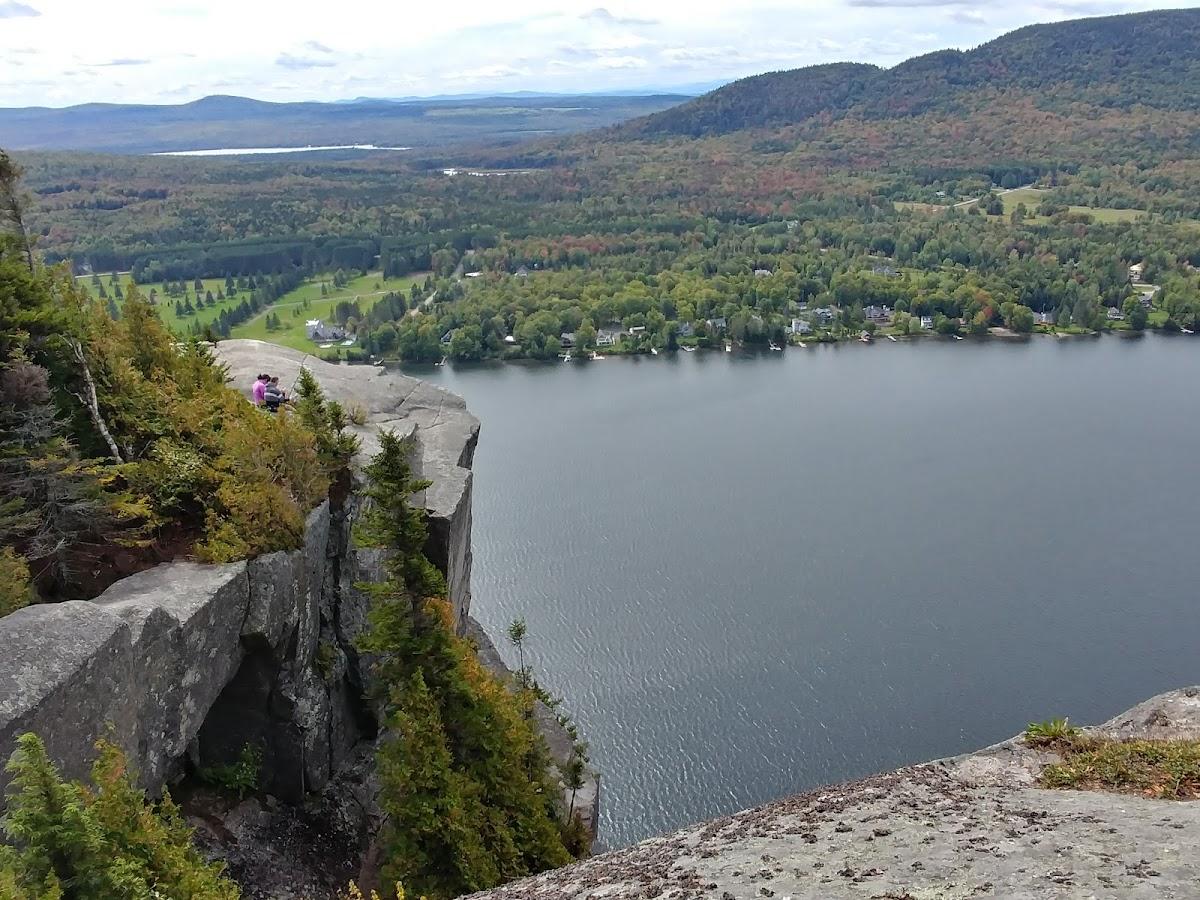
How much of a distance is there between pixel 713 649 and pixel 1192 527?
21.1 metres

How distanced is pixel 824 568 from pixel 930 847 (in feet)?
91.2

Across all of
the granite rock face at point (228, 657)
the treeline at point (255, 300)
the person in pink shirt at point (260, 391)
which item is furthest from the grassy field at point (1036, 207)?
the granite rock face at point (228, 657)

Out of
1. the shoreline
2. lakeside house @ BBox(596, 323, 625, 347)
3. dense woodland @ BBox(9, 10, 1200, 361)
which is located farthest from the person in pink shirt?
lakeside house @ BBox(596, 323, 625, 347)

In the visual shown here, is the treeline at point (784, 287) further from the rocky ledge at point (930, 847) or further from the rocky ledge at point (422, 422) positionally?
the rocky ledge at point (930, 847)

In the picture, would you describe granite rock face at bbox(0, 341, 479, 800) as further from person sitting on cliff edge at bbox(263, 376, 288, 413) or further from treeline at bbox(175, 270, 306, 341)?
treeline at bbox(175, 270, 306, 341)

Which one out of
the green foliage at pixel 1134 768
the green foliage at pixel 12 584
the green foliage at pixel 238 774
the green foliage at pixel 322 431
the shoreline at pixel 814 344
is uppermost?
the green foliage at pixel 322 431

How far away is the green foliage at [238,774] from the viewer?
1156 cm

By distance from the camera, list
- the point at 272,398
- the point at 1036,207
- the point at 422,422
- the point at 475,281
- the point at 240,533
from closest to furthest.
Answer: the point at 240,533 < the point at 272,398 < the point at 422,422 < the point at 475,281 < the point at 1036,207

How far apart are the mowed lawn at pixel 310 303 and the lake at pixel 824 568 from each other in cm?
2113

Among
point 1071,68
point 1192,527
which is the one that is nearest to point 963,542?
point 1192,527

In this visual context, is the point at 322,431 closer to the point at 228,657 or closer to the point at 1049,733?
the point at 228,657

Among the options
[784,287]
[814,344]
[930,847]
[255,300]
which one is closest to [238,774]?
[930,847]

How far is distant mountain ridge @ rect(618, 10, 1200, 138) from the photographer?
172 metres

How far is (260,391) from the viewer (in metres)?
15.5
